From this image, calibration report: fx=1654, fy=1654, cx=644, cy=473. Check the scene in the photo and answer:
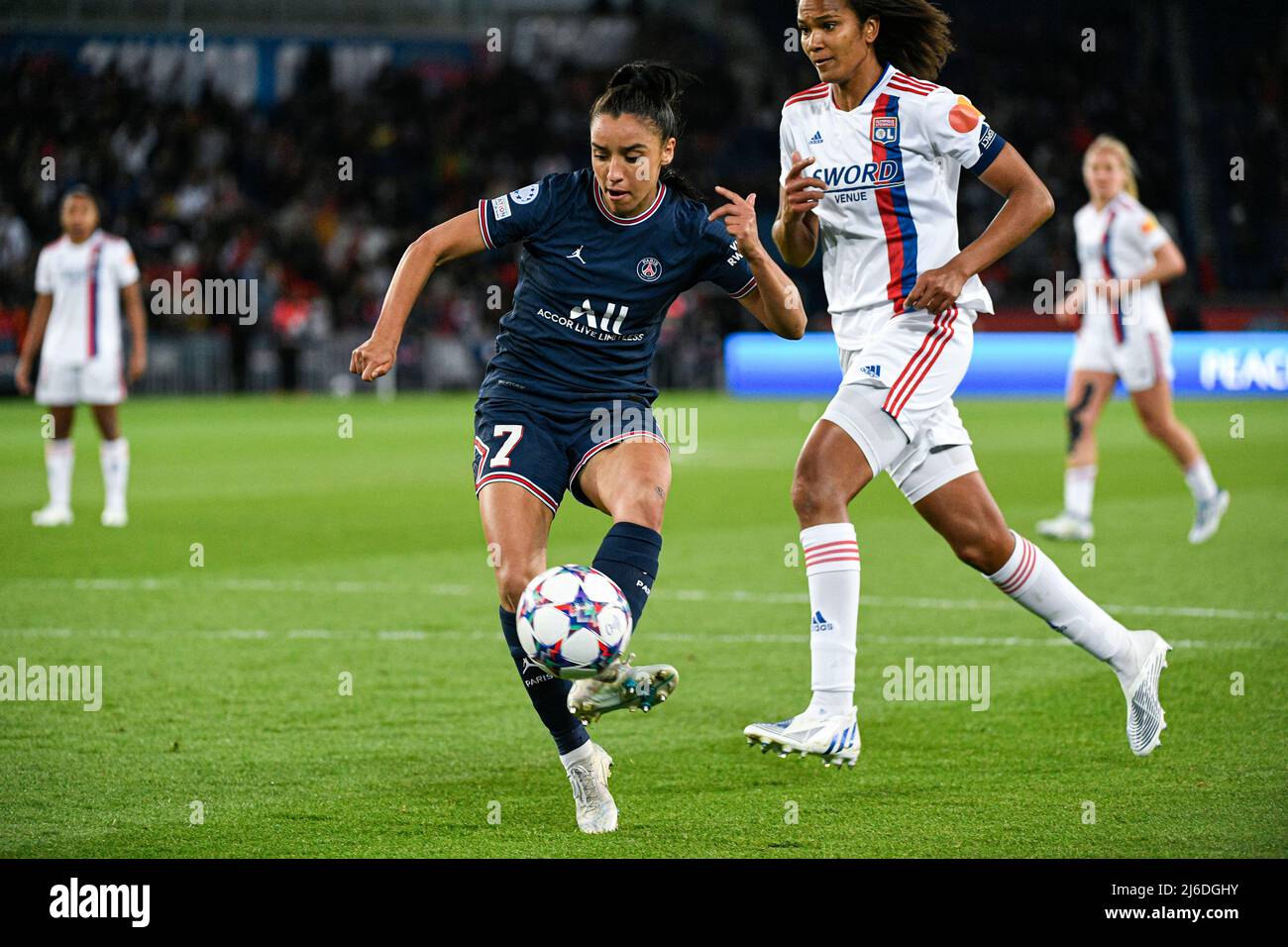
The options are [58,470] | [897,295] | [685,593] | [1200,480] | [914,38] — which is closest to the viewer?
[897,295]

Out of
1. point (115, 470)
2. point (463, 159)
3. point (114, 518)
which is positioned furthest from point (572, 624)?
point (463, 159)

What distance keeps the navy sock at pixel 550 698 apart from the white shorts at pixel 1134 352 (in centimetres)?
727

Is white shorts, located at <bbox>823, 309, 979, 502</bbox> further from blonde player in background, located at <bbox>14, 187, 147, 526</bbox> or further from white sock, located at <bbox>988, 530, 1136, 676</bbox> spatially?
blonde player in background, located at <bbox>14, 187, 147, 526</bbox>

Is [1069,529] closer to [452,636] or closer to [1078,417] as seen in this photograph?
[1078,417]

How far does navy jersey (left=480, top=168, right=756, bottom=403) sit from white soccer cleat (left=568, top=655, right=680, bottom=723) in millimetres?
1022

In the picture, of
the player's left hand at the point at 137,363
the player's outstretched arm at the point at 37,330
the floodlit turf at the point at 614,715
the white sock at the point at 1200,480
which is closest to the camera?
the floodlit turf at the point at 614,715

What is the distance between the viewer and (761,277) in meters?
5.17

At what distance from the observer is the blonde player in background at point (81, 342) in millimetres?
12469

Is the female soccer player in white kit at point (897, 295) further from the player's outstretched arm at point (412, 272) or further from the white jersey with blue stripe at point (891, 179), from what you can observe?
the player's outstretched arm at point (412, 272)

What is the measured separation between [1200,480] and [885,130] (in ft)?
21.3

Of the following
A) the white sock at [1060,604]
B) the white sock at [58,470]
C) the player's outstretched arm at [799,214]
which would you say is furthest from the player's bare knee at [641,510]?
the white sock at [58,470]

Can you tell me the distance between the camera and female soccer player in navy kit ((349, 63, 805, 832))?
495cm

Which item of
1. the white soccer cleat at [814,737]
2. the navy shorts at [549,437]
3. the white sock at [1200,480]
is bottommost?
the white soccer cleat at [814,737]
